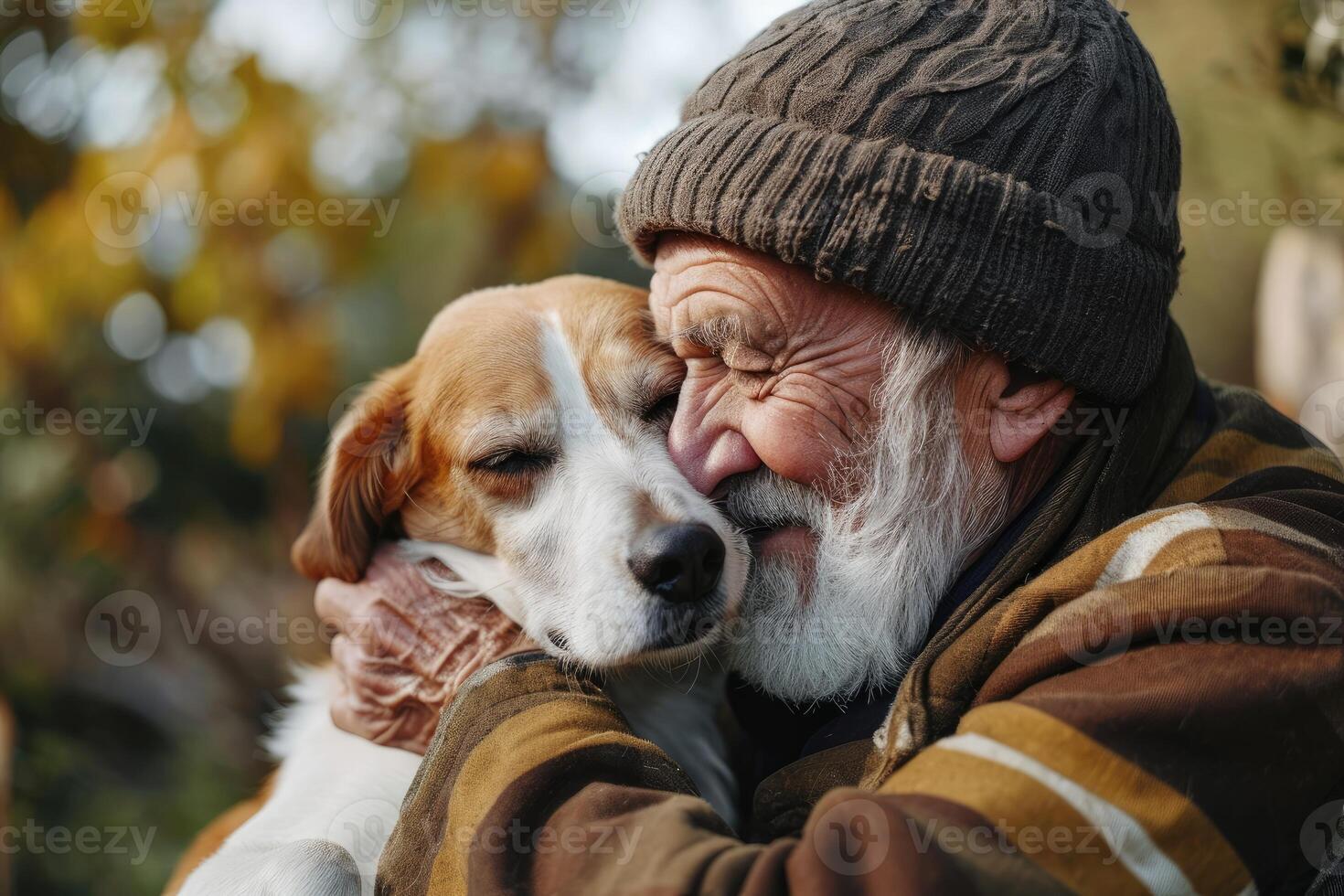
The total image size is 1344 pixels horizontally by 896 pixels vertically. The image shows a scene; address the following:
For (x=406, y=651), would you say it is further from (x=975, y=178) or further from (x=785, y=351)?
(x=975, y=178)

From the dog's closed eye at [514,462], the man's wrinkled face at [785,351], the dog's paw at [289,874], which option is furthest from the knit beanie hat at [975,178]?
the dog's paw at [289,874]

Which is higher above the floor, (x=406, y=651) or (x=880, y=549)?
(x=880, y=549)

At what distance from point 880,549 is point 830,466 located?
0.19 m

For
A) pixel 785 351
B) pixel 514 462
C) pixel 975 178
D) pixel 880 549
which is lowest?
pixel 880 549

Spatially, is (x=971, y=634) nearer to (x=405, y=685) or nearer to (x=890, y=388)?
(x=890, y=388)

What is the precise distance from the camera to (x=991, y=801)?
132 centimetres

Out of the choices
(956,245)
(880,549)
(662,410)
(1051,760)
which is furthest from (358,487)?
(1051,760)

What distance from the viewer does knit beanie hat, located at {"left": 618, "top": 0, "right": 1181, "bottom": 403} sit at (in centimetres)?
189

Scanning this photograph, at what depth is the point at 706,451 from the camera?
228 cm

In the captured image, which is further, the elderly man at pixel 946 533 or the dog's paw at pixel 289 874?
the dog's paw at pixel 289 874

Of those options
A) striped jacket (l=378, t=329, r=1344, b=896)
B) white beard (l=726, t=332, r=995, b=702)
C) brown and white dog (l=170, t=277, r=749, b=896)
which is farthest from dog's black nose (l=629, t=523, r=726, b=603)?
striped jacket (l=378, t=329, r=1344, b=896)

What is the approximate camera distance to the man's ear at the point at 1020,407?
6.75ft

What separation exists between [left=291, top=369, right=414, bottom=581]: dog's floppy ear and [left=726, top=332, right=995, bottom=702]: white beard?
3.11 ft

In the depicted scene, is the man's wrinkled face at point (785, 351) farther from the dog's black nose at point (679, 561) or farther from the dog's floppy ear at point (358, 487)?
the dog's floppy ear at point (358, 487)
